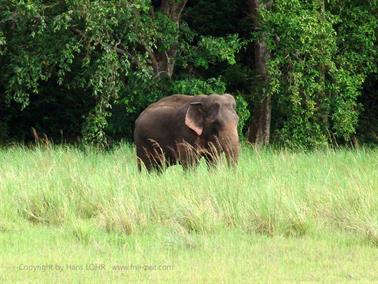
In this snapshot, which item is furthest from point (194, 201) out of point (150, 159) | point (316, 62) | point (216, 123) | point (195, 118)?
point (316, 62)

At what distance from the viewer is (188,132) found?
1319 centimetres

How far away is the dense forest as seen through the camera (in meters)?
17.0

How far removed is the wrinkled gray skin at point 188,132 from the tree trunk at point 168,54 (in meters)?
5.22

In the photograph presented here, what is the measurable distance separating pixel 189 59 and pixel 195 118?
6.55 metres

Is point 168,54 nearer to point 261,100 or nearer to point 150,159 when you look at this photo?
point 261,100

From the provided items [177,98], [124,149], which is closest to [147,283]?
[177,98]

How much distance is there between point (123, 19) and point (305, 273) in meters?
11.0

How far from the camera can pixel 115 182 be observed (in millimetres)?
10352

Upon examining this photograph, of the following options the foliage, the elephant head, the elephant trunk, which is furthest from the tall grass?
the foliage

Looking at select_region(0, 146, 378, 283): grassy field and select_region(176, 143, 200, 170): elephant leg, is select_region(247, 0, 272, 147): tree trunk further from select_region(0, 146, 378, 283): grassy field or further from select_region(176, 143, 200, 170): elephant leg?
select_region(0, 146, 378, 283): grassy field

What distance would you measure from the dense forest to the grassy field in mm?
5831

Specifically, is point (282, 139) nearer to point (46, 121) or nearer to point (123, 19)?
point (123, 19)

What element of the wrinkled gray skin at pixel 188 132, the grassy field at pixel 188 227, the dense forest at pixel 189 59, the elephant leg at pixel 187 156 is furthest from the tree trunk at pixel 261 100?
the grassy field at pixel 188 227

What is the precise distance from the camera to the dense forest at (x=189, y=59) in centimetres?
1703
